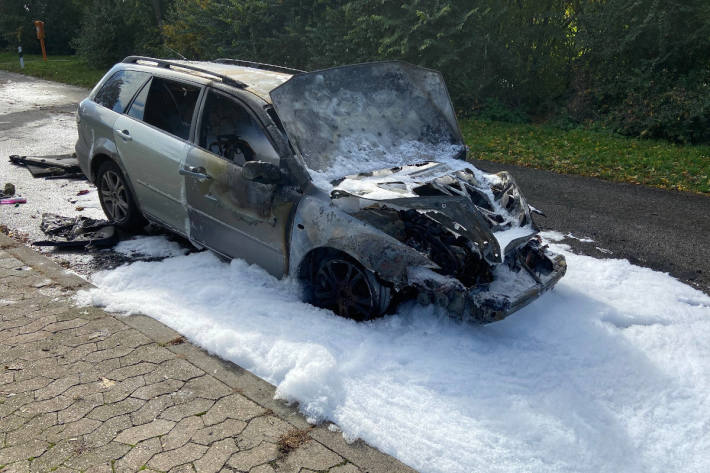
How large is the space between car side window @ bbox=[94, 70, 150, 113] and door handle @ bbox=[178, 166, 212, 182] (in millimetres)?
1341

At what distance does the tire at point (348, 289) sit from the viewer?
4.29m

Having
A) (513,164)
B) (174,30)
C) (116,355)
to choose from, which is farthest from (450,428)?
(174,30)

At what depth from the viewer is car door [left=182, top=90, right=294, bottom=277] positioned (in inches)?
185

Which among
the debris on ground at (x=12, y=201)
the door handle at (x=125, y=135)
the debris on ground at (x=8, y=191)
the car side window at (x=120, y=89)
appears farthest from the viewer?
the debris on ground at (x=8, y=191)

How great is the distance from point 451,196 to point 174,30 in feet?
59.3

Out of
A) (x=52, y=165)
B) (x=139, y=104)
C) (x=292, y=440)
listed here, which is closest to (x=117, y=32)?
(x=52, y=165)

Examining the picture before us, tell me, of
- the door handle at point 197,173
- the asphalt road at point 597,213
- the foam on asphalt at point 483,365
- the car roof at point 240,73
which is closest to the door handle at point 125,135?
the car roof at point 240,73

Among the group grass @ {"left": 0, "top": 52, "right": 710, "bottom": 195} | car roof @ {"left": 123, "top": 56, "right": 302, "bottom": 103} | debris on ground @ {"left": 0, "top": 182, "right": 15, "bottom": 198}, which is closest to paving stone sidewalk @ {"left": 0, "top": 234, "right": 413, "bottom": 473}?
car roof @ {"left": 123, "top": 56, "right": 302, "bottom": 103}

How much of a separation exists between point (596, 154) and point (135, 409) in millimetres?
9215

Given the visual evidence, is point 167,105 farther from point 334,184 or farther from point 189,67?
point 334,184

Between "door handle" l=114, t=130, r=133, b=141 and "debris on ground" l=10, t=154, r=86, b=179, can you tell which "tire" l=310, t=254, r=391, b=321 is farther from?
"debris on ground" l=10, t=154, r=86, b=179

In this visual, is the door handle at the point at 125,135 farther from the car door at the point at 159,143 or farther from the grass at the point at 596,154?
the grass at the point at 596,154

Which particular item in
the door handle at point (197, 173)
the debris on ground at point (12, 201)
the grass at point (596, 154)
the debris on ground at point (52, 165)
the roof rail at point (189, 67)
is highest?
the roof rail at point (189, 67)

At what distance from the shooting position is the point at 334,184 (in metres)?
4.45
